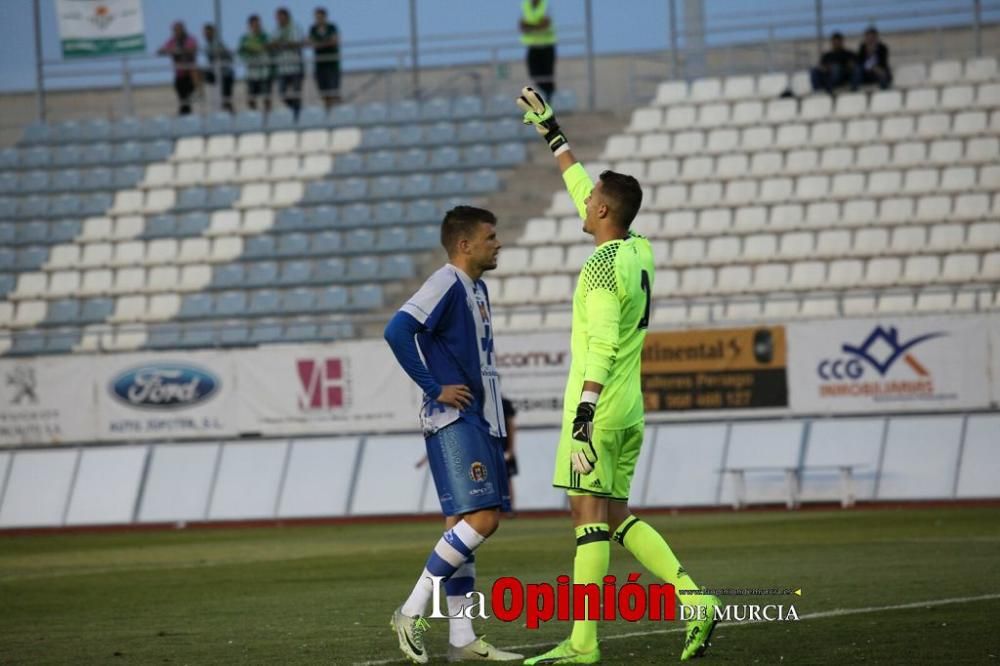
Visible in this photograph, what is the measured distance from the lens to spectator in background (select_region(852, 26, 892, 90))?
2952cm

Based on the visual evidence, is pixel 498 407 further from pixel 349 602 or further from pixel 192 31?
pixel 192 31

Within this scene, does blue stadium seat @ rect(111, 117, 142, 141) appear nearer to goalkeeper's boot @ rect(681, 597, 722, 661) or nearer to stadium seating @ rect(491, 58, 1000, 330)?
stadium seating @ rect(491, 58, 1000, 330)

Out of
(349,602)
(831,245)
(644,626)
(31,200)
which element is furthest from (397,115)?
(644,626)

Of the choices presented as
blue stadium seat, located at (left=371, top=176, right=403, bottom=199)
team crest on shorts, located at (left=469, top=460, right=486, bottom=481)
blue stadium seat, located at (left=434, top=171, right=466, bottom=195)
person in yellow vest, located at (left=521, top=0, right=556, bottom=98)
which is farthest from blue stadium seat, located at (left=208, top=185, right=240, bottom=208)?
team crest on shorts, located at (left=469, top=460, right=486, bottom=481)

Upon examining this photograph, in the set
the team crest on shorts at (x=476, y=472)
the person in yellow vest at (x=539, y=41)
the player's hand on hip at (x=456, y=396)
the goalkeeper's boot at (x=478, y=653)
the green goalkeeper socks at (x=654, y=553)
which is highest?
the person in yellow vest at (x=539, y=41)

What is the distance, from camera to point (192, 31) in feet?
118

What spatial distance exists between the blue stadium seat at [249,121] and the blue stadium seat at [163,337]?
612 centimetres

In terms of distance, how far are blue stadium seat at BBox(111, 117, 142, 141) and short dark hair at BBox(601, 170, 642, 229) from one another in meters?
27.6

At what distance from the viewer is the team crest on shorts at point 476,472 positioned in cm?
889

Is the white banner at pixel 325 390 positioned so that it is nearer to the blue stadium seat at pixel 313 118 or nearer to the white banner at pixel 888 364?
the white banner at pixel 888 364

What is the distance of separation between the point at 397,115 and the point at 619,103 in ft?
13.7

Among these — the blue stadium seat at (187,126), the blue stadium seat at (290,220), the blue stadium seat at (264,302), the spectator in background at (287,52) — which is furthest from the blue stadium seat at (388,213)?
the blue stadium seat at (187,126)

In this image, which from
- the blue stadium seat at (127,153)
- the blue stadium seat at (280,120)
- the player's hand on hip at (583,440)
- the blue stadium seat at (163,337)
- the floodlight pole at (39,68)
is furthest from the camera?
the floodlight pole at (39,68)

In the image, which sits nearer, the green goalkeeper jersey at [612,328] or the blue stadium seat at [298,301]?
the green goalkeeper jersey at [612,328]
